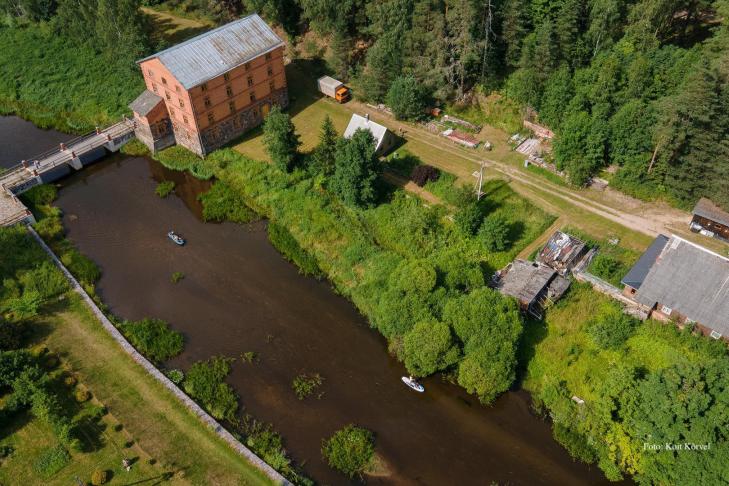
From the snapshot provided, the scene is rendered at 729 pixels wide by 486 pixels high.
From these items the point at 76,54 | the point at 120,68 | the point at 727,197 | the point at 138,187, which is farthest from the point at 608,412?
the point at 76,54

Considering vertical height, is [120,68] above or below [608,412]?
above

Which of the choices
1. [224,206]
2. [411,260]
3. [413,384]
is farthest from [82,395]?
[411,260]

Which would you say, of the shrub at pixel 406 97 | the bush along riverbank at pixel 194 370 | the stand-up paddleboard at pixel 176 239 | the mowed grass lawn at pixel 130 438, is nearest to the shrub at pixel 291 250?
the stand-up paddleboard at pixel 176 239

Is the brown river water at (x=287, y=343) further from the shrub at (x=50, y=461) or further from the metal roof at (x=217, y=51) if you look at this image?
the metal roof at (x=217, y=51)

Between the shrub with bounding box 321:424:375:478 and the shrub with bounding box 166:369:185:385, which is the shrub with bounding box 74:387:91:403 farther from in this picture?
the shrub with bounding box 321:424:375:478

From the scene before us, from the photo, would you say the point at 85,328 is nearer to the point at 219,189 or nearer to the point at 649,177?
the point at 219,189

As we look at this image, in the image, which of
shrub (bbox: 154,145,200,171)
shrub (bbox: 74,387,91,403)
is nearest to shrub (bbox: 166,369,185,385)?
shrub (bbox: 74,387,91,403)
